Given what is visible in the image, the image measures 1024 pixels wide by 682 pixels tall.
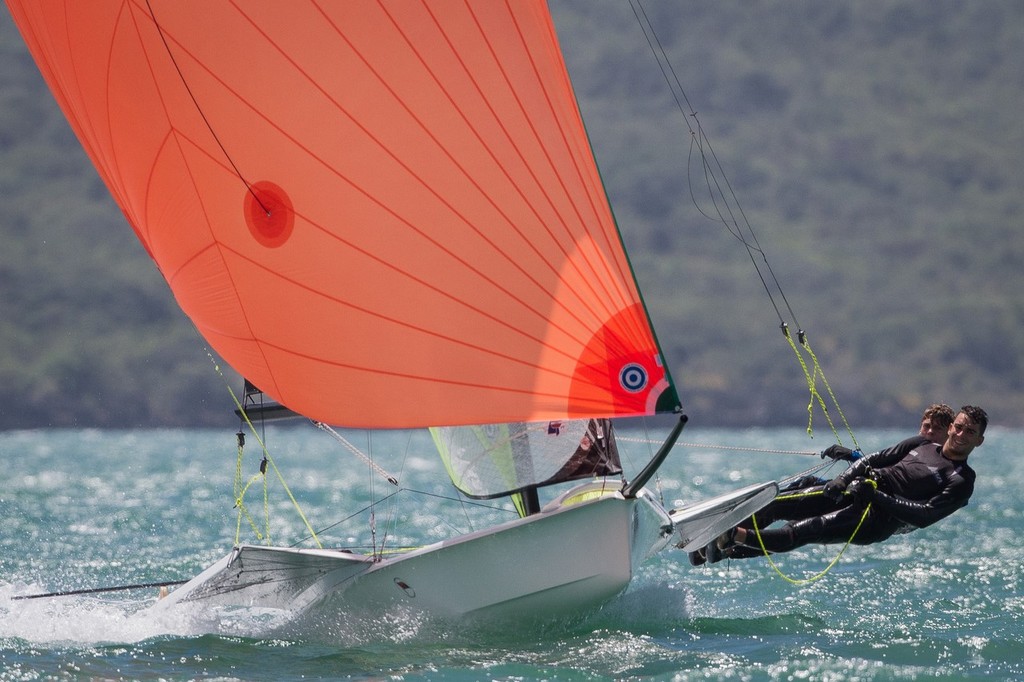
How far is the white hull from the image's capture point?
7.09 m

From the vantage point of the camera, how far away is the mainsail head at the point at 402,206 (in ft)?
22.5

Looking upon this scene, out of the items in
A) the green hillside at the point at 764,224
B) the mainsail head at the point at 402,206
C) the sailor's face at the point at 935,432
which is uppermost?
the green hillside at the point at 764,224

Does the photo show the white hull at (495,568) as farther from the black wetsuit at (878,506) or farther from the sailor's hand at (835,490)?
the sailor's hand at (835,490)

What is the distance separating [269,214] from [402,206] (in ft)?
2.59

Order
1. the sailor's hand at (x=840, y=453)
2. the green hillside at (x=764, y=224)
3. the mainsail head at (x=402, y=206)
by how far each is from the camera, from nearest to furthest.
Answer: the mainsail head at (x=402, y=206), the sailor's hand at (x=840, y=453), the green hillside at (x=764, y=224)

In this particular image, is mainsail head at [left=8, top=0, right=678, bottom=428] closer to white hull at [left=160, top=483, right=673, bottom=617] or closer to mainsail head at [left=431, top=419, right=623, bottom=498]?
white hull at [left=160, top=483, right=673, bottom=617]

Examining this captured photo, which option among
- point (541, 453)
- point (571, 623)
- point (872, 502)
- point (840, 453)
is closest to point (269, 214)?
point (541, 453)

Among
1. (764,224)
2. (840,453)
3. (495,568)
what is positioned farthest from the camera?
(764,224)

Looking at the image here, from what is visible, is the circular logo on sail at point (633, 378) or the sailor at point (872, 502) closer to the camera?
the circular logo on sail at point (633, 378)

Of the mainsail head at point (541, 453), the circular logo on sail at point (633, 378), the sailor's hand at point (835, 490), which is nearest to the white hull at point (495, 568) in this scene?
the circular logo on sail at point (633, 378)

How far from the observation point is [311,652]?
749cm

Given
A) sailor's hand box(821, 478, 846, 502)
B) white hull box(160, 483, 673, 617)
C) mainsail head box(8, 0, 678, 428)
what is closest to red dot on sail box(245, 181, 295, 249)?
mainsail head box(8, 0, 678, 428)

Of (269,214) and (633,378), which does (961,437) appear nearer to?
(633,378)

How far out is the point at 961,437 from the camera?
26.1ft
